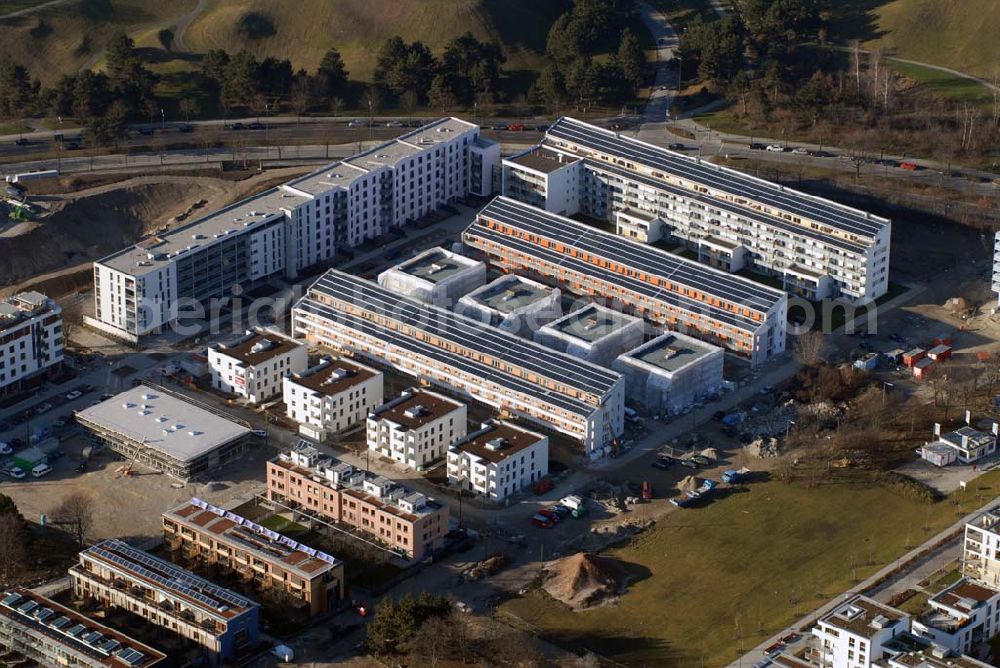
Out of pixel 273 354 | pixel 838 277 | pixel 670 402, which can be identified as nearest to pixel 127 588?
pixel 273 354

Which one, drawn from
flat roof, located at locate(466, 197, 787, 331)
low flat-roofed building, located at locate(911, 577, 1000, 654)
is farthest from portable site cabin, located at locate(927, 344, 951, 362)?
low flat-roofed building, located at locate(911, 577, 1000, 654)

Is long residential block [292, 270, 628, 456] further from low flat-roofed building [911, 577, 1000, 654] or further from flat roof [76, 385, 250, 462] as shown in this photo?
low flat-roofed building [911, 577, 1000, 654]

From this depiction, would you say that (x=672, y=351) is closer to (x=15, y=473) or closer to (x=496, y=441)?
(x=496, y=441)

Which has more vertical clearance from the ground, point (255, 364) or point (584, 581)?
point (255, 364)

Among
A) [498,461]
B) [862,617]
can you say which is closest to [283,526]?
[498,461]

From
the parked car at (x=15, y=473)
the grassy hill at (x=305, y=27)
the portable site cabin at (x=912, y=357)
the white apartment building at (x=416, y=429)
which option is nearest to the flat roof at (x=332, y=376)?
the white apartment building at (x=416, y=429)

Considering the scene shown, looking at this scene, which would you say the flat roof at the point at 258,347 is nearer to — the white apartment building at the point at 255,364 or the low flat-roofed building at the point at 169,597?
the white apartment building at the point at 255,364

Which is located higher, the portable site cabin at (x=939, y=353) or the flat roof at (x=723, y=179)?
the flat roof at (x=723, y=179)
